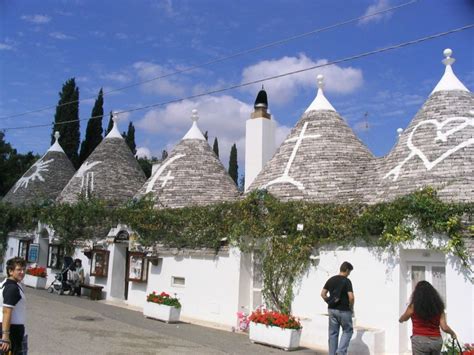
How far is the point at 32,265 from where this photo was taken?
19797mm

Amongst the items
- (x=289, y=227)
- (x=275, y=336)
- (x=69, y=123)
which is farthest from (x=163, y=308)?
(x=69, y=123)

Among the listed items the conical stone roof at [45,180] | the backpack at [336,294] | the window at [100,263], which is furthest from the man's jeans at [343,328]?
the conical stone roof at [45,180]

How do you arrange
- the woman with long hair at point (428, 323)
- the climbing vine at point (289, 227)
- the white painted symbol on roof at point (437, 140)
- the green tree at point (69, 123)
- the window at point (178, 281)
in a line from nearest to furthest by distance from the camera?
the woman with long hair at point (428, 323) < the climbing vine at point (289, 227) < the white painted symbol on roof at point (437, 140) < the window at point (178, 281) < the green tree at point (69, 123)

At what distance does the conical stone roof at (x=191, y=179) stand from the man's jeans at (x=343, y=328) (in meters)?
8.07


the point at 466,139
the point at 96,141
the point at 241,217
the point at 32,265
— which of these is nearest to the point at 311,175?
the point at 241,217

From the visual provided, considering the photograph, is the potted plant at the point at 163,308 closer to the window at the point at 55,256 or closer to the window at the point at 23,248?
the window at the point at 55,256

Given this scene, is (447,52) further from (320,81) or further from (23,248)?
(23,248)

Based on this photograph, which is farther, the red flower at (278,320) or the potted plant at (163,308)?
the potted plant at (163,308)

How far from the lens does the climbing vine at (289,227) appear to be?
354 inches

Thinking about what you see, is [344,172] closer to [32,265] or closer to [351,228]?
[351,228]

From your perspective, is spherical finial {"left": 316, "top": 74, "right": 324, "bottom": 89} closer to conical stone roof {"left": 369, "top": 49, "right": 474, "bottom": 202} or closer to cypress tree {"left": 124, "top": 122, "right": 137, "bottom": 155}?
conical stone roof {"left": 369, "top": 49, "right": 474, "bottom": 202}

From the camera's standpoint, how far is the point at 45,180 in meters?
23.3

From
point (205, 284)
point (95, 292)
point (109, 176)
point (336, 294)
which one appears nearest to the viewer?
point (336, 294)

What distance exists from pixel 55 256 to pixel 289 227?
1101 cm
